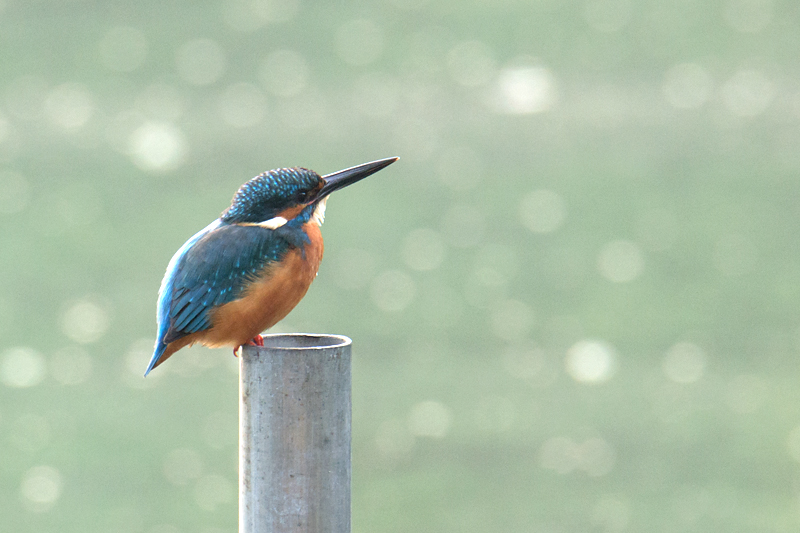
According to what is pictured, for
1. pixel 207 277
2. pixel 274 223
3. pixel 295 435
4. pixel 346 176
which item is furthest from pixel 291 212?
pixel 295 435

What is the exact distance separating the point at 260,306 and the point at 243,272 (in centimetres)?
10

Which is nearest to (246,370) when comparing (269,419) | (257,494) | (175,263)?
(269,419)

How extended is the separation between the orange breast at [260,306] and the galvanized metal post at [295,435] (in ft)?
0.89

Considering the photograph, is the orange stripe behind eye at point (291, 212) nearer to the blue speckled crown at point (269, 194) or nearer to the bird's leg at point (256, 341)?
the blue speckled crown at point (269, 194)

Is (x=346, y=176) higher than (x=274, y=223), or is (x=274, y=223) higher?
(x=346, y=176)

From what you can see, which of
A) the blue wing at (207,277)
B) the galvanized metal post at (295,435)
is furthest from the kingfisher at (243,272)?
the galvanized metal post at (295,435)

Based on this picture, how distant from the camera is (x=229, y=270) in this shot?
209cm

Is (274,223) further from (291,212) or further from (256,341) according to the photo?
(256,341)

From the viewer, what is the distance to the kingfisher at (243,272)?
2074mm

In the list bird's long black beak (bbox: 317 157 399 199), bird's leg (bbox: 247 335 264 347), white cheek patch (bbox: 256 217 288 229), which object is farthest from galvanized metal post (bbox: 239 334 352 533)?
bird's long black beak (bbox: 317 157 399 199)

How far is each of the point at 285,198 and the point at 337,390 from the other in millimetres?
615

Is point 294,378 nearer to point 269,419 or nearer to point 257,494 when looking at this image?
point 269,419

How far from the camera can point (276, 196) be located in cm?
216

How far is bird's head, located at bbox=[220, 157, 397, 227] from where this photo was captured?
2.14 m
